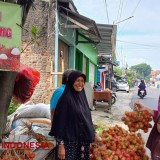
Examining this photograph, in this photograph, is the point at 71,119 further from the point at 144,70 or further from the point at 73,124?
the point at 144,70

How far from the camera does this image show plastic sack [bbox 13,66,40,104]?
3.20 m

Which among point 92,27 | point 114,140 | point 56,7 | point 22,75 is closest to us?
point 22,75

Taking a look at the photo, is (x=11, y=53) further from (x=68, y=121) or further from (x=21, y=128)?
(x=21, y=128)

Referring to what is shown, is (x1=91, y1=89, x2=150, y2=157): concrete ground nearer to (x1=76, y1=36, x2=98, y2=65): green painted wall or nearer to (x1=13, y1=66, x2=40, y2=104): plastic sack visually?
(x1=76, y1=36, x2=98, y2=65): green painted wall

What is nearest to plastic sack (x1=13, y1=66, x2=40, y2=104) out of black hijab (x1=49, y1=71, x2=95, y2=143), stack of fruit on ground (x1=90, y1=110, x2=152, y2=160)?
black hijab (x1=49, y1=71, x2=95, y2=143)

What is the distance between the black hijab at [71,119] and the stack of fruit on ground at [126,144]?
243 millimetres

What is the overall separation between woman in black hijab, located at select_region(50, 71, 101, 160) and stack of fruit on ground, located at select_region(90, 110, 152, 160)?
184mm

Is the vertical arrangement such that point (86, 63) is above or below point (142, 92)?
above

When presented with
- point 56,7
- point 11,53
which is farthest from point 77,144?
point 56,7

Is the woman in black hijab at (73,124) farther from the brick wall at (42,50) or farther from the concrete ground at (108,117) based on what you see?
the brick wall at (42,50)

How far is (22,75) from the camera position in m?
3.18

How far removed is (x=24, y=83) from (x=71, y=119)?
776 millimetres

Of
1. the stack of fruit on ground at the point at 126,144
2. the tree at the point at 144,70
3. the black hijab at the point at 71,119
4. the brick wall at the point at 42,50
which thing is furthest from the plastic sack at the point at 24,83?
the tree at the point at 144,70

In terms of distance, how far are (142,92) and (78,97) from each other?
24.0 meters
